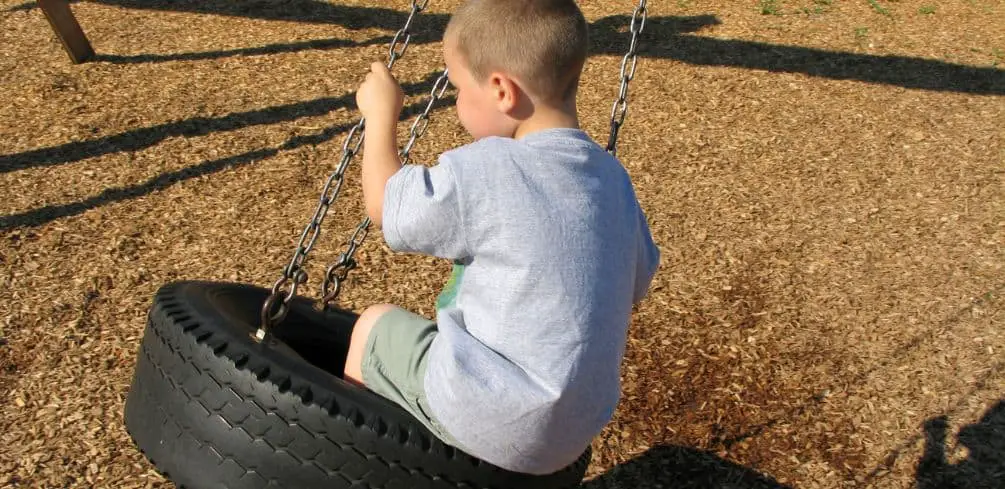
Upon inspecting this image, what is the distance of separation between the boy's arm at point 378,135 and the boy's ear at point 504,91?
0.25 meters

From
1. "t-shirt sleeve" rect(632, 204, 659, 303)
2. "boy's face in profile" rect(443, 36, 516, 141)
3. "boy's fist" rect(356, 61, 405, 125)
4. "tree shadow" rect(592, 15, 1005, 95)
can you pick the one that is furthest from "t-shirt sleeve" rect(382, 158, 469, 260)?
"tree shadow" rect(592, 15, 1005, 95)

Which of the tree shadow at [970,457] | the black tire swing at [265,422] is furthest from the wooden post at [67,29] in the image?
the tree shadow at [970,457]

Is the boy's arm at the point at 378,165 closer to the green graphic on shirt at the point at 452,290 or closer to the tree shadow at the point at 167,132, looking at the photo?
the green graphic on shirt at the point at 452,290

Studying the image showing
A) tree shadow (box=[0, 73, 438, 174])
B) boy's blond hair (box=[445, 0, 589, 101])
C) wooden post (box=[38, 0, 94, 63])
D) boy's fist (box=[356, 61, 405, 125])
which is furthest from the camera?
wooden post (box=[38, 0, 94, 63])

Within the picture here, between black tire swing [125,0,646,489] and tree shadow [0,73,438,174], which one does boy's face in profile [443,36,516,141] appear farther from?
tree shadow [0,73,438,174]

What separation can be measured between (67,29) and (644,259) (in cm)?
447

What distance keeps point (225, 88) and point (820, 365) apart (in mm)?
3495

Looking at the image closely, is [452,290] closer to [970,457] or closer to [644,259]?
[644,259]

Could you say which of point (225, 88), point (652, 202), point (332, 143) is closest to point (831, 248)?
point (652, 202)

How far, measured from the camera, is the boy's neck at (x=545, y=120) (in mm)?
1864

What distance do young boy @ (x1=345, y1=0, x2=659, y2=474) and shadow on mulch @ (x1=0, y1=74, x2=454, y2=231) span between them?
2651 millimetres

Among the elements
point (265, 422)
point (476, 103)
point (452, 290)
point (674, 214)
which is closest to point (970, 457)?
point (674, 214)

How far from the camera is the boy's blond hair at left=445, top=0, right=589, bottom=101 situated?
1.83 meters

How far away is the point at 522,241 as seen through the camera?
171cm
